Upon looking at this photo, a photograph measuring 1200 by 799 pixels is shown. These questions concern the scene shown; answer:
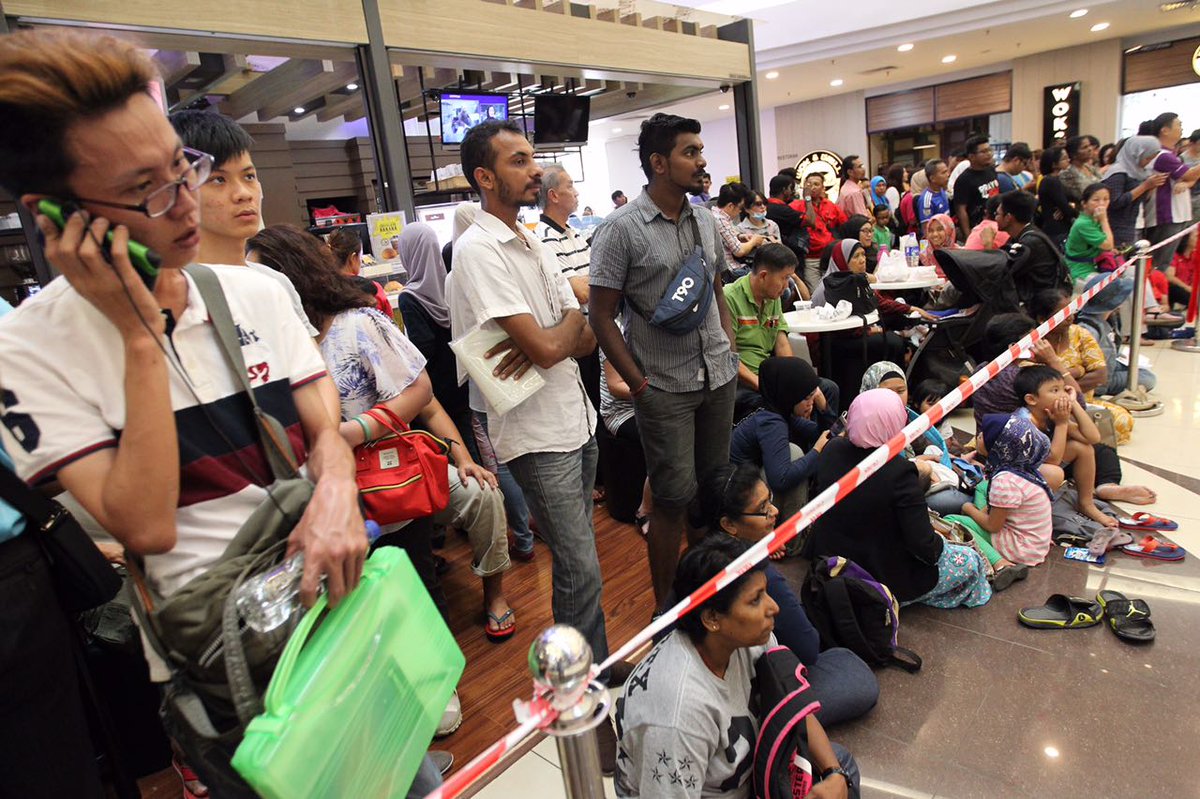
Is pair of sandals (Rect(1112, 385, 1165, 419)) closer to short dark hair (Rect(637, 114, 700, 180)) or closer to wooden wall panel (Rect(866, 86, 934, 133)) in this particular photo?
short dark hair (Rect(637, 114, 700, 180))

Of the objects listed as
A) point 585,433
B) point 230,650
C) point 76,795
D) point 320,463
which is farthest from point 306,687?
point 585,433

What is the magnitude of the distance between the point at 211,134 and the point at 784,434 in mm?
2547

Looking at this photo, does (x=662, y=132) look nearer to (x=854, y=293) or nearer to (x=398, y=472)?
(x=398, y=472)

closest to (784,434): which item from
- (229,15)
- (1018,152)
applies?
(229,15)

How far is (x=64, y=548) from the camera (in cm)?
110

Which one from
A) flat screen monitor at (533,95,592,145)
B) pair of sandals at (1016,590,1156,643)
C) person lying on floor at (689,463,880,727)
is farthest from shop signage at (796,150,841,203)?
person lying on floor at (689,463,880,727)

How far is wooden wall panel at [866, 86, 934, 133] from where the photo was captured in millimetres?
14664

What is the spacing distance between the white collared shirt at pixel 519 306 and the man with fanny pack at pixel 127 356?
34.9 inches

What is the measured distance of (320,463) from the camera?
1.04m

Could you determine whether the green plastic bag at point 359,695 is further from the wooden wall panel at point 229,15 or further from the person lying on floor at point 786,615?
the wooden wall panel at point 229,15

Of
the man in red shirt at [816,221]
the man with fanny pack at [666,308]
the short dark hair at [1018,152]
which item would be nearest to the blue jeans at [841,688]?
the man with fanny pack at [666,308]

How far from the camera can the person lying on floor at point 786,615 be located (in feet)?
7.05

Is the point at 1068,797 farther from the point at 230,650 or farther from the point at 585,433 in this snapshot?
the point at 230,650

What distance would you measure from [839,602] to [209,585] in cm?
204
